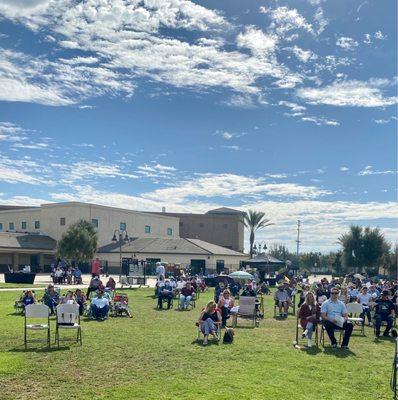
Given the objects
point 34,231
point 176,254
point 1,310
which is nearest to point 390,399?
point 1,310

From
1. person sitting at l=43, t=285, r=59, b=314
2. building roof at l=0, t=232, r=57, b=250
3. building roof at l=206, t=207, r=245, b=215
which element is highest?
building roof at l=206, t=207, r=245, b=215

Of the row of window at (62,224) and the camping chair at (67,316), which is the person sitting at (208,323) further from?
the row of window at (62,224)

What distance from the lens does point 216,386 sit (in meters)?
8.30

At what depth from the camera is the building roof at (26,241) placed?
2283 inches

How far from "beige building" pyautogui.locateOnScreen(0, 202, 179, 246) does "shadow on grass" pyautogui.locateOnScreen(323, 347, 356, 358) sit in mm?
55673

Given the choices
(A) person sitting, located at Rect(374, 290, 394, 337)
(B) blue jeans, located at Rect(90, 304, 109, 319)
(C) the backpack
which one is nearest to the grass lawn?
(C) the backpack

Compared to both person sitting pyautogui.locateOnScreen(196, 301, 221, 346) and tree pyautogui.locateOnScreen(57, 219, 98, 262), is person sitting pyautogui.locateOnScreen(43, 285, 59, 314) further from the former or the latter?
tree pyautogui.locateOnScreen(57, 219, 98, 262)

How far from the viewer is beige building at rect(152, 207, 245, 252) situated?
9119cm

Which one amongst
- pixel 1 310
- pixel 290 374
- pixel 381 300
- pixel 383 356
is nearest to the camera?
pixel 290 374

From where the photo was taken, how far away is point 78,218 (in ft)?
213

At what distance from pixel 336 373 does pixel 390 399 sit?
5.73 feet

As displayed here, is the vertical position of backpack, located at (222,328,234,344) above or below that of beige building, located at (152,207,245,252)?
below

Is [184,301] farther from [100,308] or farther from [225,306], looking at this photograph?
[225,306]

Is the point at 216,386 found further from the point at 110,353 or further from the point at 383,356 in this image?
the point at 383,356
